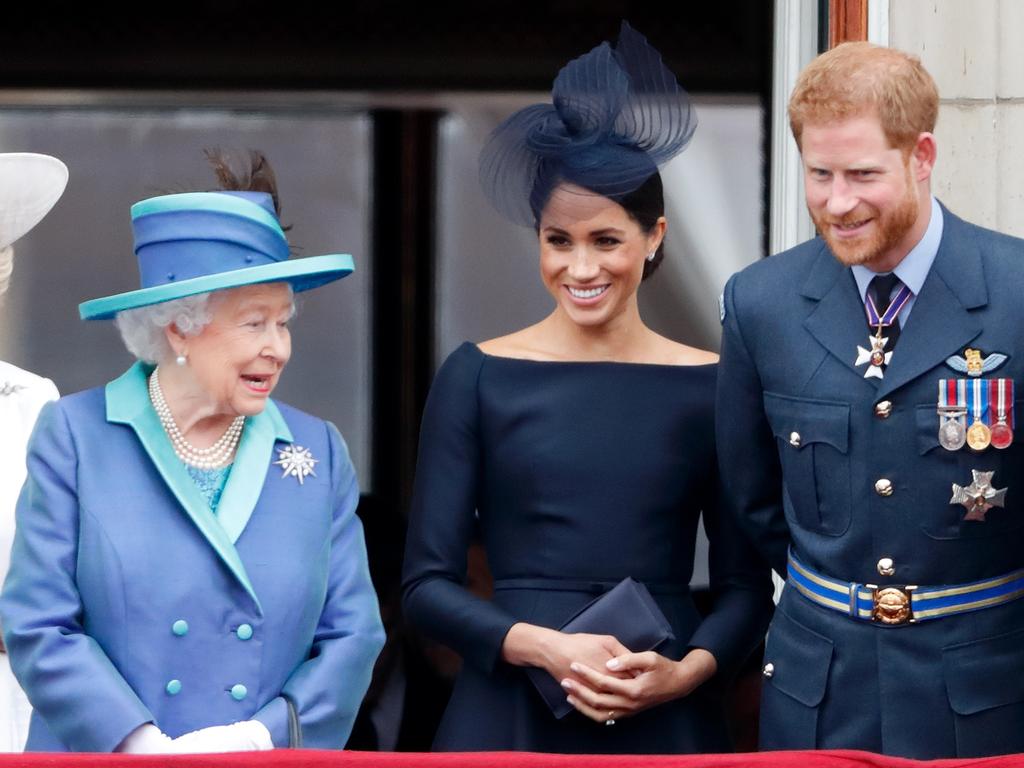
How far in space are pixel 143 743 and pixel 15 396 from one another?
2.66 ft

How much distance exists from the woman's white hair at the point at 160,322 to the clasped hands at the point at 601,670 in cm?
72

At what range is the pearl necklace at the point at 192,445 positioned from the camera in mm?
2834

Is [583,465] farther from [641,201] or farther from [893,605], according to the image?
[893,605]

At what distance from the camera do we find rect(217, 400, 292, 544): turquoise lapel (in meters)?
2.81

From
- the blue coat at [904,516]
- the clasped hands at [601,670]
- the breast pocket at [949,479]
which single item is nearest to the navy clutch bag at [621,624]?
the clasped hands at [601,670]

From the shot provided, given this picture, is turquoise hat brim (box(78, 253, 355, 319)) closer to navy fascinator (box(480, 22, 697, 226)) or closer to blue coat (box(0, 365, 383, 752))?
blue coat (box(0, 365, 383, 752))

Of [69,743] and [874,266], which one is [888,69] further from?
[69,743]

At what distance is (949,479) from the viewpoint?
9.12 ft

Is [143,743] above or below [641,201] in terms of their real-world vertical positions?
below

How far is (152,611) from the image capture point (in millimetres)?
2750

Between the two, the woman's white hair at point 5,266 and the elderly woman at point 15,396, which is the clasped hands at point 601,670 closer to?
the elderly woman at point 15,396

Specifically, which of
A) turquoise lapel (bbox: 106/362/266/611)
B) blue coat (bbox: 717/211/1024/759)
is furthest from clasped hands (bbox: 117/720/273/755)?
blue coat (bbox: 717/211/1024/759)

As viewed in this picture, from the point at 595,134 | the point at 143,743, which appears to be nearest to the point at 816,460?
the point at 595,134

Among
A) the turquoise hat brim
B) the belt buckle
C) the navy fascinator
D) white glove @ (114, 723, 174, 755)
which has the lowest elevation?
white glove @ (114, 723, 174, 755)
